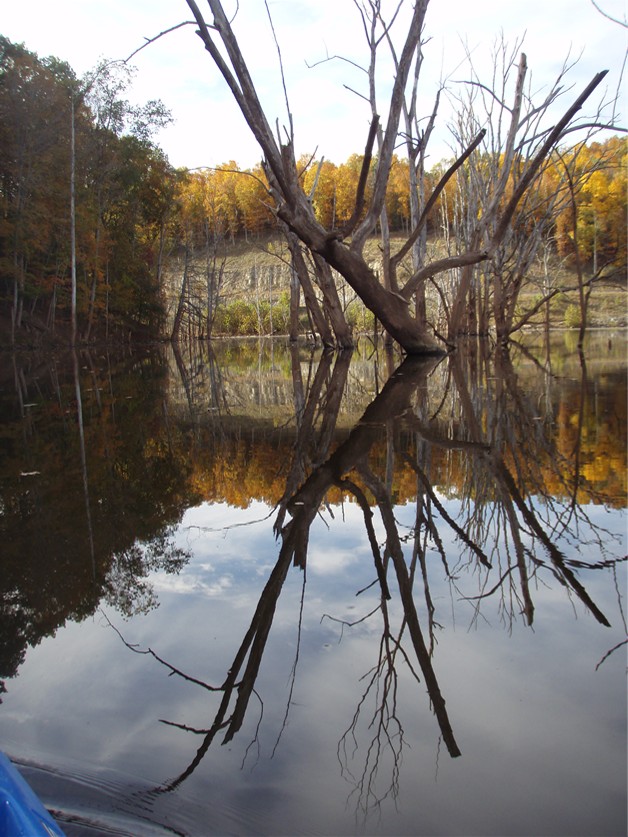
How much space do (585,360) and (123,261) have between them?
80.3 ft

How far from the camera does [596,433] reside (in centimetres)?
405

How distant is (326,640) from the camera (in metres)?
1.67

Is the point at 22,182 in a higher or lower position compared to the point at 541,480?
higher

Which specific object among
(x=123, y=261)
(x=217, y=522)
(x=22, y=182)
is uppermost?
(x=22, y=182)

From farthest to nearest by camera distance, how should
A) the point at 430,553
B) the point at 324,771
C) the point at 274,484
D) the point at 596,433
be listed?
the point at 596,433 < the point at 274,484 < the point at 430,553 < the point at 324,771

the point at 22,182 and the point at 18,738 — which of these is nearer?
the point at 18,738

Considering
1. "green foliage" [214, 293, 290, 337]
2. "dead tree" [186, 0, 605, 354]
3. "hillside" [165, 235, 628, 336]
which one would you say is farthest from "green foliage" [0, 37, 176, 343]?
"dead tree" [186, 0, 605, 354]

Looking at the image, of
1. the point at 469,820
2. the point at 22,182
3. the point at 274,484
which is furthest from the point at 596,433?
the point at 22,182

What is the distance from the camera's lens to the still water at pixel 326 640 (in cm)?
114

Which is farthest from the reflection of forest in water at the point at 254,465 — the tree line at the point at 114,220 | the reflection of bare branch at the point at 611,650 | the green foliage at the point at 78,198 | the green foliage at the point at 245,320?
the green foliage at the point at 245,320

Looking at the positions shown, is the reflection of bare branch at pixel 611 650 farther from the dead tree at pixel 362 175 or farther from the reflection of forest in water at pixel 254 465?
the dead tree at pixel 362 175

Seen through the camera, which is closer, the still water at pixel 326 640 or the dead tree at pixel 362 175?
the still water at pixel 326 640

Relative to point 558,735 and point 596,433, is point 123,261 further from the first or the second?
point 558,735

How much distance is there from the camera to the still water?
114cm
